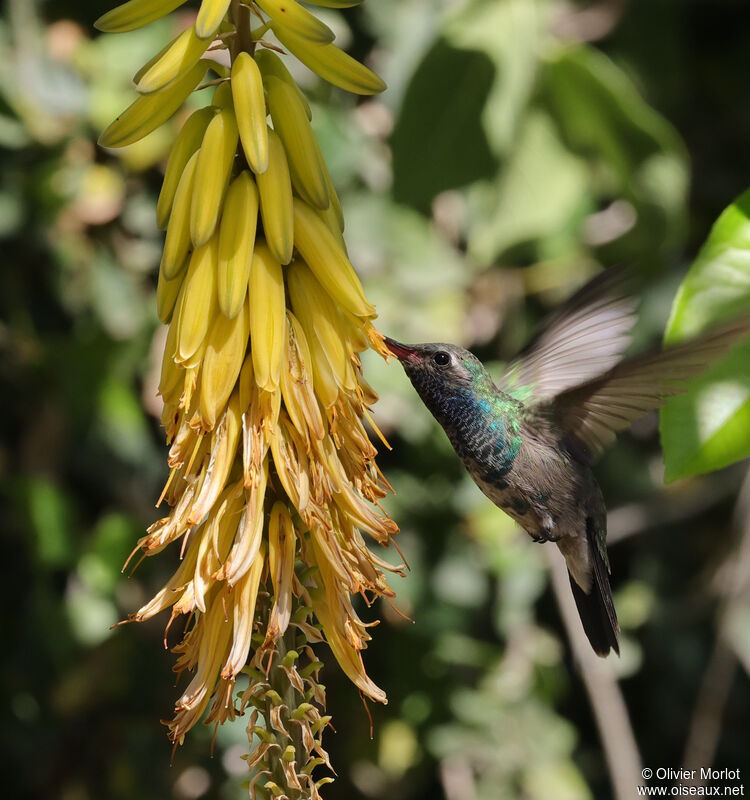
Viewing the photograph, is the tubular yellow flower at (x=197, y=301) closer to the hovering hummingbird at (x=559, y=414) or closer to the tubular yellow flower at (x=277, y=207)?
the tubular yellow flower at (x=277, y=207)

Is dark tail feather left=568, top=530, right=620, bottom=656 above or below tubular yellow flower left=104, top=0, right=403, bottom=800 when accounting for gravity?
below

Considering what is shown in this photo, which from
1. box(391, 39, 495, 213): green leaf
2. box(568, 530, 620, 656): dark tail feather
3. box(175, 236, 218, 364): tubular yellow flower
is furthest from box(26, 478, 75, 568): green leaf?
box(175, 236, 218, 364): tubular yellow flower

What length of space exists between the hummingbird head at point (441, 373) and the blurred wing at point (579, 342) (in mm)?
172

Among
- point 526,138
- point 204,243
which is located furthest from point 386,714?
point 204,243

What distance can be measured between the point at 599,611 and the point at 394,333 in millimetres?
997

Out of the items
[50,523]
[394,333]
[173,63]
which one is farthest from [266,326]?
[50,523]

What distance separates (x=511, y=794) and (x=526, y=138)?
1763 mm

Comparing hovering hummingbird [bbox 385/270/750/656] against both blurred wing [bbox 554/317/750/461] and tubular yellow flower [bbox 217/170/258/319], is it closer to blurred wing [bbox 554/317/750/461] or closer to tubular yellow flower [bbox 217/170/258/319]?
blurred wing [bbox 554/317/750/461]

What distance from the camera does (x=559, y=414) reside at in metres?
1.72

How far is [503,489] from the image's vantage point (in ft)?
5.40

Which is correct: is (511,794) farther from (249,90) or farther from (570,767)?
(249,90)

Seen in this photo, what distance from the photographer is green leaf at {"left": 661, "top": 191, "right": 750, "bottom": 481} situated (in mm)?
1204

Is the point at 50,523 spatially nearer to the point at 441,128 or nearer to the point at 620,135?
the point at 441,128

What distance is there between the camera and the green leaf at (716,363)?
47.4 inches
